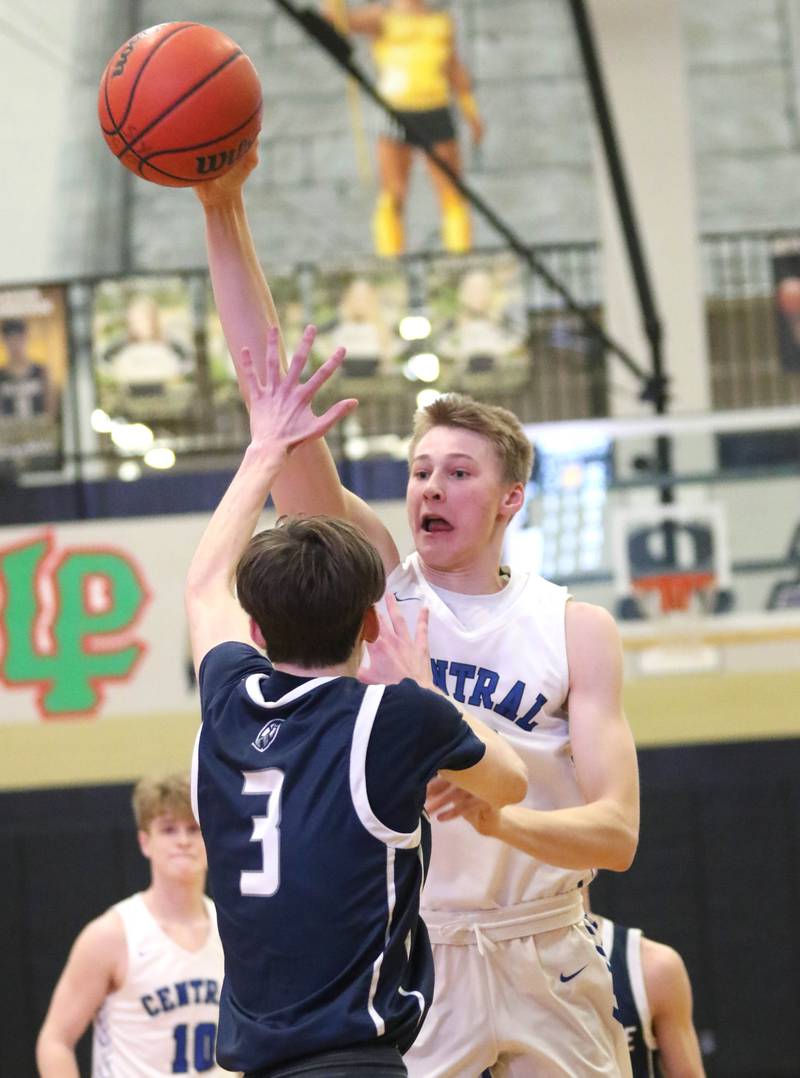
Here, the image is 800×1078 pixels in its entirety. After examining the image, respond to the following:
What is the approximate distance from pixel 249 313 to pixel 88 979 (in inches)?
112

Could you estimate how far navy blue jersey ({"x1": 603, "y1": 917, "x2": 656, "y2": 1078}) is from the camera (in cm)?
394

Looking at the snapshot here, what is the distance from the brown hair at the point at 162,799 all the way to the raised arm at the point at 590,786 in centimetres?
214

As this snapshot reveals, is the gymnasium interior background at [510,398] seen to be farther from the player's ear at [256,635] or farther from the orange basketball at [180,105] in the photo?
the player's ear at [256,635]

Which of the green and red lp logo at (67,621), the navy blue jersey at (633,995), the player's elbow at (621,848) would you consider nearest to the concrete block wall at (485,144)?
the green and red lp logo at (67,621)

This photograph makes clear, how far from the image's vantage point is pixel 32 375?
986 cm

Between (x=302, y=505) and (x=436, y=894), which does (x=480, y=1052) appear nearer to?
(x=436, y=894)

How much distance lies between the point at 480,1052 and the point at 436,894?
12.9 inches

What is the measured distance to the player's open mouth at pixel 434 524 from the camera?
3273 mm

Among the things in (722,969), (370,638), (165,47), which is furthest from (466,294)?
(370,638)

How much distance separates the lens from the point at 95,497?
9.34 meters

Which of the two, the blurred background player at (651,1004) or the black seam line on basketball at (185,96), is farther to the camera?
the blurred background player at (651,1004)

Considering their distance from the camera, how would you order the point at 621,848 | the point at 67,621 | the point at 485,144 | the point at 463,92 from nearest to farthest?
the point at 621,848
the point at 67,621
the point at 463,92
the point at 485,144

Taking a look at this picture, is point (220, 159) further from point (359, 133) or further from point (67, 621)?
point (359, 133)

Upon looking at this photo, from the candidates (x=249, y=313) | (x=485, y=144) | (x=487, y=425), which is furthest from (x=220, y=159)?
(x=485, y=144)
